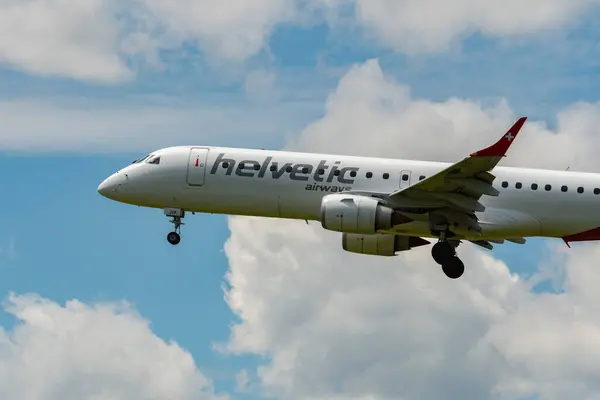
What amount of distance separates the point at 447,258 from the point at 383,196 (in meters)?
3.81

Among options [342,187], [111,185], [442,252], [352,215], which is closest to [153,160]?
[111,185]

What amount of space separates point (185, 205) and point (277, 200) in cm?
422

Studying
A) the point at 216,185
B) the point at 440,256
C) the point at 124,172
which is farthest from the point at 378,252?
the point at 124,172

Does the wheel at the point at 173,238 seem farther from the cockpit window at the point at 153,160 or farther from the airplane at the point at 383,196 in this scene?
the cockpit window at the point at 153,160

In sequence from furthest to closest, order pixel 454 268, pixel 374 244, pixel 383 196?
pixel 374 244 → pixel 454 268 → pixel 383 196

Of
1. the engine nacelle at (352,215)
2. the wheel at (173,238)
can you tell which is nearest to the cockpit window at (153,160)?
the wheel at (173,238)

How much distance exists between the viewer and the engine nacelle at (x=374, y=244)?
62656 mm

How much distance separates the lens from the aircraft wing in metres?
54.9

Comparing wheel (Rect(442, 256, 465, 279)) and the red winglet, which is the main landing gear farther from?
the red winglet

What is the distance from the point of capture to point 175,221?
2447 inches

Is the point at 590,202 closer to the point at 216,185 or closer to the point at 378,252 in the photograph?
the point at 378,252

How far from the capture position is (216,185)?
6091cm

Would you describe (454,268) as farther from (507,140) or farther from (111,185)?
(111,185)

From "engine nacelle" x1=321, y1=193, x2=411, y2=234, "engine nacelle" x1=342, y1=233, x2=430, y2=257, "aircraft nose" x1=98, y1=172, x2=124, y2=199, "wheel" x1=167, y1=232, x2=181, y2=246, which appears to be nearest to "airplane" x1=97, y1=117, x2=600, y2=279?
"engine nacelle" x1=321, y1=193, x2=411, y2=234
